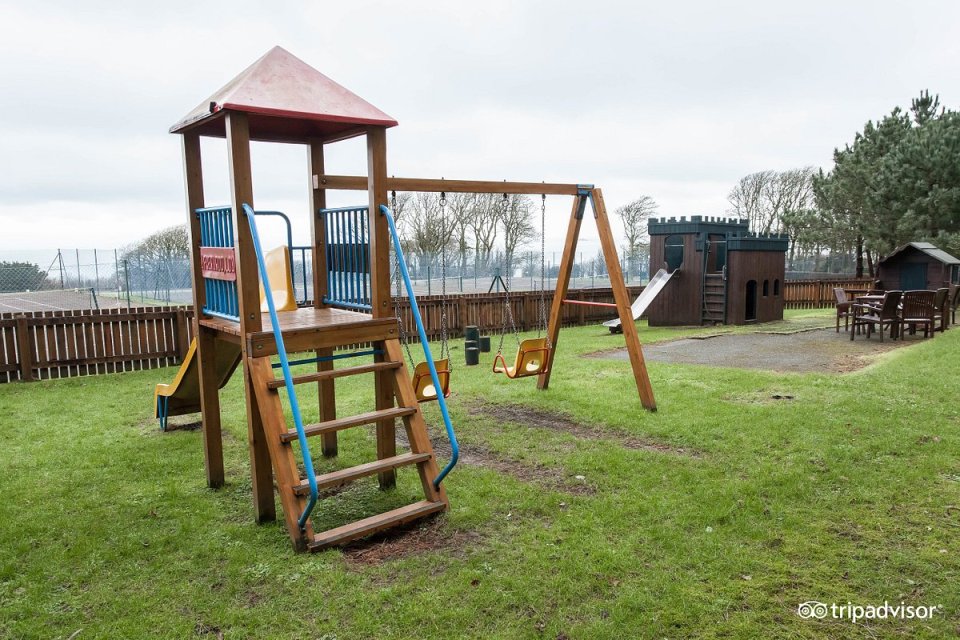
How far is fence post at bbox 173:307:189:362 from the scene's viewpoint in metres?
12.0

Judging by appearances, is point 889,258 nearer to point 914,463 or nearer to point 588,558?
point 914,463

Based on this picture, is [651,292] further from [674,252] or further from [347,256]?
[347,256]

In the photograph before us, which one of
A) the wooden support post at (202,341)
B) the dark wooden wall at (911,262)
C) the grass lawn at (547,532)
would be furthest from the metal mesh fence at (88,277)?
the wooden support post at (202,341)

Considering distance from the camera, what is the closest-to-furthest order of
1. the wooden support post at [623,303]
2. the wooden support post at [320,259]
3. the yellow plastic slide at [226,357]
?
1. the wooden support post at [320,259]
2. the yellow plastic slide at [226,357]
3. the wooden support post at [623,303]

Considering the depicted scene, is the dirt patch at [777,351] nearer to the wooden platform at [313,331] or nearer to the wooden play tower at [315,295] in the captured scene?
the wooden play tower at [315,295]

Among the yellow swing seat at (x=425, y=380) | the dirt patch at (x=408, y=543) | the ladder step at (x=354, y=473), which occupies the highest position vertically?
the yellow swing seat at (x=425, y=380)

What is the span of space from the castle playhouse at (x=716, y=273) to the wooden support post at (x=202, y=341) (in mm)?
14545

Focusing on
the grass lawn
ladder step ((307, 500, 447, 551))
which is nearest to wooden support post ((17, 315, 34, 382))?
the grass lawn

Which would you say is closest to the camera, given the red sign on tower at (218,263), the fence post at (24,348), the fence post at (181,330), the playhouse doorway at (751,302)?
the red sign on tower at (218,263)

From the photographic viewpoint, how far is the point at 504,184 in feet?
23.4

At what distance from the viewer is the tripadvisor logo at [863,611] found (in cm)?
330

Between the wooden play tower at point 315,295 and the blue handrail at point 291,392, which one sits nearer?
the blue handrail at point 291,392

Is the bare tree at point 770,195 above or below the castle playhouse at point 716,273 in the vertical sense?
above

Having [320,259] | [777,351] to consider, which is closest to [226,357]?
[320,259]
